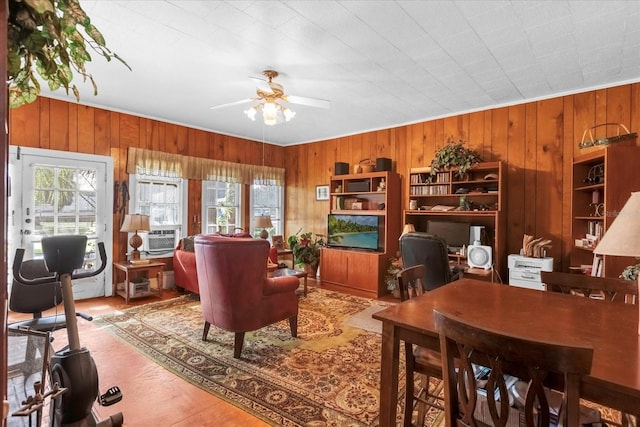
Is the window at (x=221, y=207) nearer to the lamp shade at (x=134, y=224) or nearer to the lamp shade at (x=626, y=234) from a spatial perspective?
the lamp shade at (x=134, y=224)

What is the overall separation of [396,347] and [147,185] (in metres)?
4.72

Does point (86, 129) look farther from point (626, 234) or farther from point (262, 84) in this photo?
point (626, 234)

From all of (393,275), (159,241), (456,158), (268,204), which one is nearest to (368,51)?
(456,158)

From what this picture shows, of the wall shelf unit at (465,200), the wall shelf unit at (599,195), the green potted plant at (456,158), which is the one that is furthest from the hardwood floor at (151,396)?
the green potted plant at (456,158)

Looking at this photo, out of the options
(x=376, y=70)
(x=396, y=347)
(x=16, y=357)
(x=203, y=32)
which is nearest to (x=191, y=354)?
(x=16, y=357)

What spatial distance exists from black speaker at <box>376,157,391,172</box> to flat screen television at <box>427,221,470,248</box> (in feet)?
3.69

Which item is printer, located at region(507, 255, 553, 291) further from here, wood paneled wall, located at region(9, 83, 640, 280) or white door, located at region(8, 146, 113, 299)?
white door, located at region(8, 146, 113, 299)

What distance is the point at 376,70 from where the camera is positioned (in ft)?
10.5

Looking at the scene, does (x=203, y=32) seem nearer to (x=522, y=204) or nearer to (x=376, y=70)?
(x=376, y=70)

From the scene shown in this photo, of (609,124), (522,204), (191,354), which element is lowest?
(191,354)

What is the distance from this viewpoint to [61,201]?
4.20 meters

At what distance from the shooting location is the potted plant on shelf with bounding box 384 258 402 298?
4.67m

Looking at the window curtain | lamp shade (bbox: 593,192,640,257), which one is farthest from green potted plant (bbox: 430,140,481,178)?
the window curtain

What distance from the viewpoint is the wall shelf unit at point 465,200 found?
3.97m
